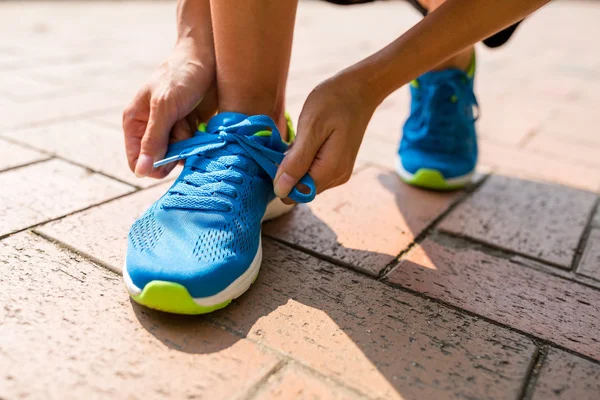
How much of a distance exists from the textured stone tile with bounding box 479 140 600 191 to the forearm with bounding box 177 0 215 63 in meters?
0.99

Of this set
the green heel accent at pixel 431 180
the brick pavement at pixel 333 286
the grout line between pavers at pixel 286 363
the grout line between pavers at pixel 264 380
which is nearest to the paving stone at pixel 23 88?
the brick pavement at pixel 333 286

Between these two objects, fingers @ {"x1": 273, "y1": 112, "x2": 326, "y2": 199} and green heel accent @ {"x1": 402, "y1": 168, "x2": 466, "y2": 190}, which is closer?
fingers @ {"x1": 273, "y1": 112, "x2": 326, "y2": 199}

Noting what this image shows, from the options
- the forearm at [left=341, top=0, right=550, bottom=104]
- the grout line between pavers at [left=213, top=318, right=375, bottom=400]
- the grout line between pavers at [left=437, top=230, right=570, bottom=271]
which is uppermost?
the forearm at [left=341, top=0, right=550, bottom=104]

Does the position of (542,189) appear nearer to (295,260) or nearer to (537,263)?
(537,263)

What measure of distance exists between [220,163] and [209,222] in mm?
132

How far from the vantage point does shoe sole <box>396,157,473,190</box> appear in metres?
1.45

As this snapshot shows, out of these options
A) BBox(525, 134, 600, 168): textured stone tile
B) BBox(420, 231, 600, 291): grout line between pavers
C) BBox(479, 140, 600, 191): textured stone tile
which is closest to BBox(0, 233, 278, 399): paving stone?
BBox(420, 231, 600, 291): grout line between pavers

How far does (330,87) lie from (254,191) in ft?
0.77

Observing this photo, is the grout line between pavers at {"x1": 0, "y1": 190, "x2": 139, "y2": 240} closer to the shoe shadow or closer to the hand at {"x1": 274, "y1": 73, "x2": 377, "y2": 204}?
the shoe shadow

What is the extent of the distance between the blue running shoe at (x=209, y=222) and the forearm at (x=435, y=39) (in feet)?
0.68

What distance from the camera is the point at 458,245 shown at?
120 centimetres

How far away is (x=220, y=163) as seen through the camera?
100cm

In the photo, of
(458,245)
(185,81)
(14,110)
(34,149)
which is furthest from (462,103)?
(14,110)

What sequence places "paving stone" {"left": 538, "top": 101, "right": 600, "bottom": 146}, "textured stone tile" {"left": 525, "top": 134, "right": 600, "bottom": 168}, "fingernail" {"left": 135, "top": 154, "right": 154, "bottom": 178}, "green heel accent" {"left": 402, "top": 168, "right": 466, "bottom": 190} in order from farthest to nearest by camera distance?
"paving stone" {"left": 538, "top": 101, "right": 600, "bottom": 146}, "textured stone tile" {"left": 525, "top": 134, "right": 600, "bottom": 168}, "green heel accent" {"left": 402, "top": 168, "right": 466, "bottom": 190}, "fingernail" {"left": 135, "top": 154, "right": 154, "bottom": 178}
